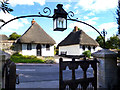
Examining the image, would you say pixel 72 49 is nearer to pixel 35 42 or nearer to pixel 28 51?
pixel 35 42

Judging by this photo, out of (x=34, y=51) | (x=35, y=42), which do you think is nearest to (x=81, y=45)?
(x=35, y=42)

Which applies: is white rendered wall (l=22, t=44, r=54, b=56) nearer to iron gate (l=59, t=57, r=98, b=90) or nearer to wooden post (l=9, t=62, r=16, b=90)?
iron gate (l=59, t=57, r=98, b=90)

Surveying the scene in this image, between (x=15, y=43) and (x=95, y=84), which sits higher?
(x=15, y=43)

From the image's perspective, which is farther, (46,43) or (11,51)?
(46,43)

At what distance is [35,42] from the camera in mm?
20188

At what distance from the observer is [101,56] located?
3.41m

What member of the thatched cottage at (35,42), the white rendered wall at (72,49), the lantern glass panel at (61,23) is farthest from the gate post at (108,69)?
the white rendered wall at (72,49)

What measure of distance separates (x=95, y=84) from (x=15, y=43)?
1958 cm

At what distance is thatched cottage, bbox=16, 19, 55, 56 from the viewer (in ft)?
64.9

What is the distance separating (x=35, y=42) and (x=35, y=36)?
171 cm

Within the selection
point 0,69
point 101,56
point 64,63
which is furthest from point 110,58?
point 0,69

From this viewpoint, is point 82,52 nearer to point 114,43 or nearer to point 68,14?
point 114,43

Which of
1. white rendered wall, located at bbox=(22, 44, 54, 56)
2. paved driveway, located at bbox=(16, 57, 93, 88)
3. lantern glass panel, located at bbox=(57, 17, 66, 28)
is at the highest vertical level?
lantern glass panel, located at bbox=(57, 17, 66, 28)

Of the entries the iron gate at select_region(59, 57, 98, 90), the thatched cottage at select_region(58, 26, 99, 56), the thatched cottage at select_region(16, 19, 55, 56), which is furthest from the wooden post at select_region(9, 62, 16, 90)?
the thatched cottage at select_region(58, 26, 99, 56)
